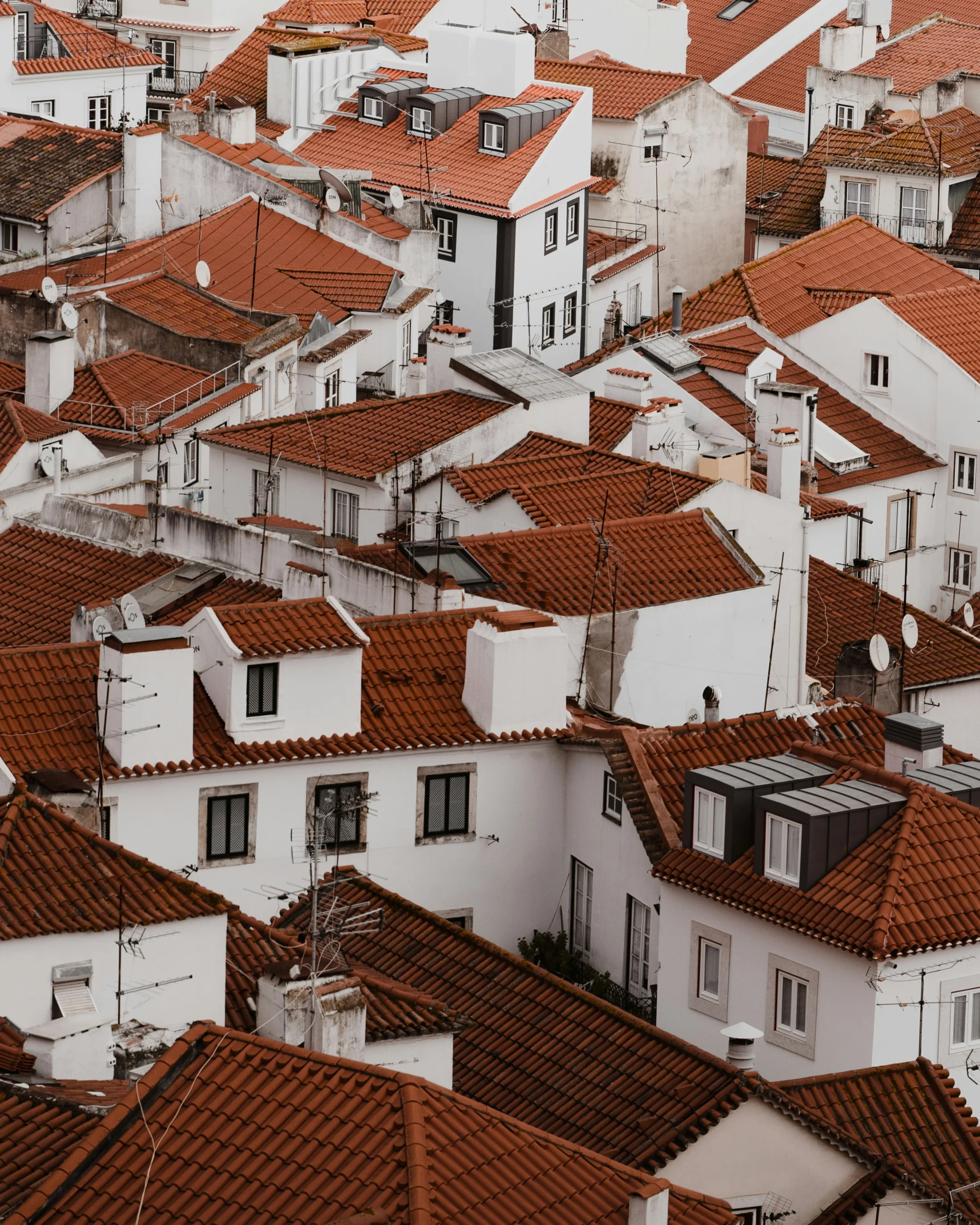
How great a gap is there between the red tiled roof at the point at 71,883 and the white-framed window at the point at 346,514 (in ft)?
69.3

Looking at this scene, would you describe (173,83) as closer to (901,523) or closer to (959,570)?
(959,570)

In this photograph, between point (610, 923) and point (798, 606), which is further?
point (798, 606)

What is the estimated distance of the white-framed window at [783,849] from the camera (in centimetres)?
3725

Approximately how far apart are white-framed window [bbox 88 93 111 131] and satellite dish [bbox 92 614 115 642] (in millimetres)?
49025

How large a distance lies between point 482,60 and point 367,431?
935 inches

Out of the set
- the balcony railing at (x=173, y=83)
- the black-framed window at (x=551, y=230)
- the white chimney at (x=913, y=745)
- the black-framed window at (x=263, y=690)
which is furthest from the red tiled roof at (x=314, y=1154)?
the balcony railing at (x=173, y=83)

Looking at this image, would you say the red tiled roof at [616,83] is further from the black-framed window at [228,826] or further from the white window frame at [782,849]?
the white window frame at [782,849]

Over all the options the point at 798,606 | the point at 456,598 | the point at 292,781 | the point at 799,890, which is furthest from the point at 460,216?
the point at 799,890

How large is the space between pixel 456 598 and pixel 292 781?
221 inches

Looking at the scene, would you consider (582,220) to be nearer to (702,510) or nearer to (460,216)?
(460,216)

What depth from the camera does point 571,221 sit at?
78312 mm

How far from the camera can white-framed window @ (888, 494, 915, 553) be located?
6631cm

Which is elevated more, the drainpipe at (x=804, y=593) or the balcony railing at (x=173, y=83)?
the drainpipe at (x=804, y=593)

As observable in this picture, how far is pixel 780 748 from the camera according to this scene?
42.1 metres
